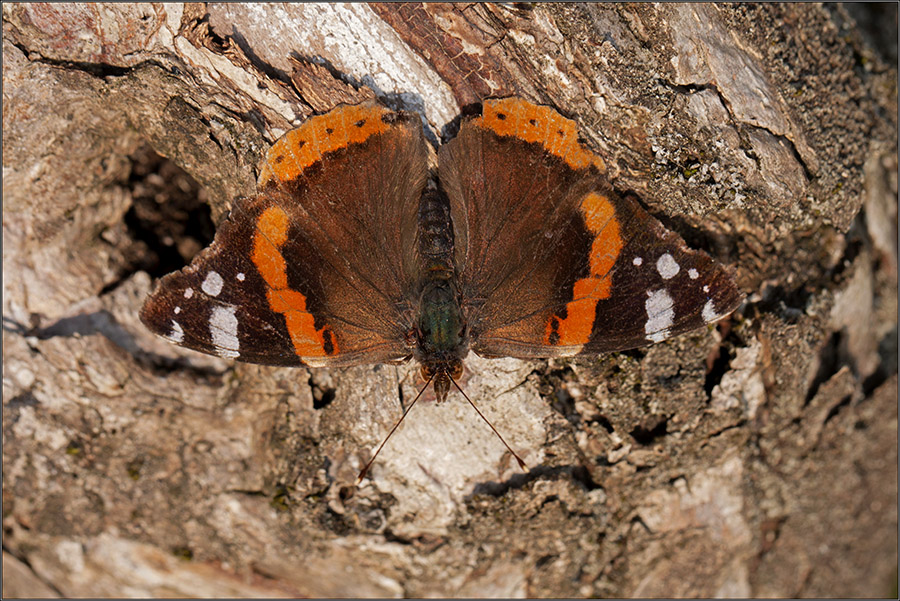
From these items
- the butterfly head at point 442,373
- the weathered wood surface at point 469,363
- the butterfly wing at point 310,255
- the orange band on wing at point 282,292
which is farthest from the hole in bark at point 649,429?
the orange band on wing at point 282,292

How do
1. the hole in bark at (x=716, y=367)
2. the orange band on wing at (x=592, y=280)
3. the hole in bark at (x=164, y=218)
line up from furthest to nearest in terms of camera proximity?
the hole in bark at (x=164, y=218) < the hole in bark at (x=716, y=367) < the orange band on wing at (x=592, y=280)

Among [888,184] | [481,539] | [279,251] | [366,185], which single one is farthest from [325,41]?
[888,184]

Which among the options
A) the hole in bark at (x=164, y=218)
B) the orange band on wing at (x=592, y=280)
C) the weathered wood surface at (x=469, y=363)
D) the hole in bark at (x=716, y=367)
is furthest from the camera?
the hole in bark at (x=164, y=218)

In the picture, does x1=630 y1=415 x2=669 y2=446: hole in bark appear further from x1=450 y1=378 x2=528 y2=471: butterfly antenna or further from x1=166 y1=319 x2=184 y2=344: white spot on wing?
x1=166 y1=319 x2=184 y2=344: white spot on wing

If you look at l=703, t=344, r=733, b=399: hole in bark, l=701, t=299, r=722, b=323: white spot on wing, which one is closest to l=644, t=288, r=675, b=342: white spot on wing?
l=701, t=299, r=722, b=323: white spot on wing

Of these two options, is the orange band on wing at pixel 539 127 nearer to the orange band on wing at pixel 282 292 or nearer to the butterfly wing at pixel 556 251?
the butterfly wing at pixel 556 251

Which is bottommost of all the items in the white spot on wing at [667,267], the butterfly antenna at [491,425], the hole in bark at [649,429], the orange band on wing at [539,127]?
the butterfly antenna at [491,425]

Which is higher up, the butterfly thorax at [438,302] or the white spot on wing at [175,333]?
the butterfly thorax at [438,302]

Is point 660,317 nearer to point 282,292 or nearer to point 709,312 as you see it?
point 709,312
